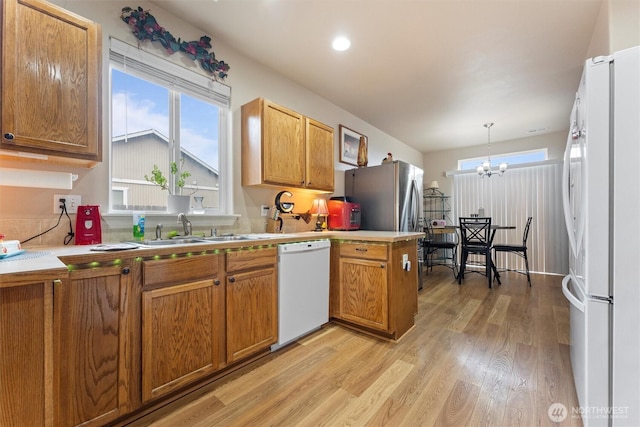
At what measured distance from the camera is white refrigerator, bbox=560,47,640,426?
1.11 metres

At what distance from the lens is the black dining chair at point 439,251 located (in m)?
4.68

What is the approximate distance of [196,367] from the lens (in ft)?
5.11

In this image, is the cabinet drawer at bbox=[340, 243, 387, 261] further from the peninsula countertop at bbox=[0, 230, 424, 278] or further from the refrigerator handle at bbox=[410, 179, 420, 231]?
the refrigerator handle at bbox=[410, 179, 420, 231]

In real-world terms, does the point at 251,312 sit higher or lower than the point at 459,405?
higher

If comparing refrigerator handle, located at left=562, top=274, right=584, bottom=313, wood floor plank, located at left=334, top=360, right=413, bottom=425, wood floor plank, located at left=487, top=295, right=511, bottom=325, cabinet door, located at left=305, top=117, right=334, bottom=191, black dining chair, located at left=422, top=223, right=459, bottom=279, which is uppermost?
cabinet door, located at left=305, top=117, right=334, bottom=191

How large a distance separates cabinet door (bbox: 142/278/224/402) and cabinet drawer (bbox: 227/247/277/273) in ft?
0.48

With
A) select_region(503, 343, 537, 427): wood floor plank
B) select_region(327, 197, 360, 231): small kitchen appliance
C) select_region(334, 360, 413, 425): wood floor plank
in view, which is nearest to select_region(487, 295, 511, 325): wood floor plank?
select_region(503, 343, 537, 427): wood floor plank

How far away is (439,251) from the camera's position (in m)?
5.71

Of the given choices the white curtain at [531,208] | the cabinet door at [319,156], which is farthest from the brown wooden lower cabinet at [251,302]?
the white curtain at [531,208]

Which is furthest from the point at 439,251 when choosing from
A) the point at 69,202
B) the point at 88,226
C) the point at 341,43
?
the point at 69,202

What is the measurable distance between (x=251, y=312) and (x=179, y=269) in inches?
23.9

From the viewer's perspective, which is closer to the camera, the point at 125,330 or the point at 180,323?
the point at 125,330

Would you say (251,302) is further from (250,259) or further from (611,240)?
(611,240)

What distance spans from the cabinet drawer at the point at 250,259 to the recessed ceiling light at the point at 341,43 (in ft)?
6.28
